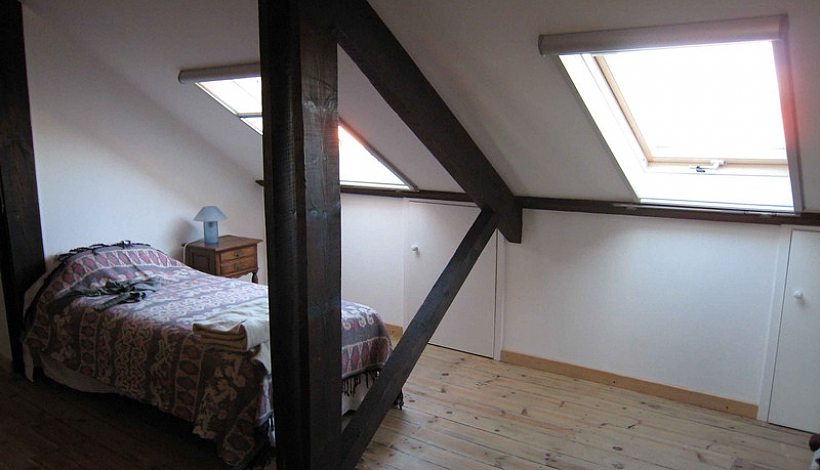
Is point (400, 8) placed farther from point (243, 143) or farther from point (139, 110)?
point (139, 110)

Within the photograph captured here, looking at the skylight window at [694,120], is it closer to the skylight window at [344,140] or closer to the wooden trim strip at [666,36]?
the wooden trim strip at [666,36]

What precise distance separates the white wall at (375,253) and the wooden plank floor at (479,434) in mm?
A: 980

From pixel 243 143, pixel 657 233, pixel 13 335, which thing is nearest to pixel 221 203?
pixel 243 143

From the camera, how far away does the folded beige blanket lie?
2.30 metres

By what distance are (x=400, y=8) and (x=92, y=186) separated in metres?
2.63

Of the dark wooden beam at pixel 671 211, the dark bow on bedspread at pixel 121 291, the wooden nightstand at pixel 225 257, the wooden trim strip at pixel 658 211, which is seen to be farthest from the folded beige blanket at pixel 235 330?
the dark wooden beam at pixel 671 211

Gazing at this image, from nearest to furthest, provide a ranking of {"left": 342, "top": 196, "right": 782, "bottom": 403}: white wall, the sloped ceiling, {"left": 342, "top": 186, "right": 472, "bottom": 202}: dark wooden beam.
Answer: the sloped ceiling
{"left": 342, "top": 196, "right": 782, "bottom": 403}: white wall
{"left": 342, "top": 186, "right": 472, "bottom": 202}: dark wooden beam

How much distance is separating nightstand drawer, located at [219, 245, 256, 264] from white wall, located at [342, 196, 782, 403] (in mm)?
2006

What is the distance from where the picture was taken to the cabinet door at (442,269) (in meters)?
3.68

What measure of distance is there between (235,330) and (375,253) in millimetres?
1931

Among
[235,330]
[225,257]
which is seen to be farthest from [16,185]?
[235,330]

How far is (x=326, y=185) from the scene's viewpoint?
168 cm

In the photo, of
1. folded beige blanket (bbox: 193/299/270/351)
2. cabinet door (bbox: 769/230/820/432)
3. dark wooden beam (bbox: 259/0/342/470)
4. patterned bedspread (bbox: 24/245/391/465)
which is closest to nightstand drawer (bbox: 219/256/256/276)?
patterned bedspread (bbox: 24/245/391/465)

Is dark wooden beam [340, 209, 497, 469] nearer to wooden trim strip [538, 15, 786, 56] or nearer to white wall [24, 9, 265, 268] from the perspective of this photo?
wooden trim strip [538, 15, 786, 56]
